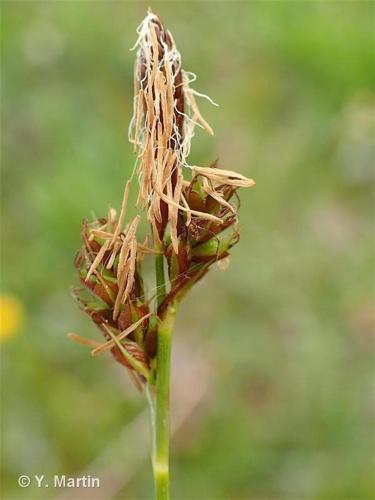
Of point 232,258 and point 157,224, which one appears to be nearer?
point 157,224

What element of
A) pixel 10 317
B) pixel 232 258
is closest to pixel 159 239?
pixel 10 317

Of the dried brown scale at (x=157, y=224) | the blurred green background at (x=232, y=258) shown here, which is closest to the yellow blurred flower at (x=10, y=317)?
the blurred green background at (x=232, y=258)

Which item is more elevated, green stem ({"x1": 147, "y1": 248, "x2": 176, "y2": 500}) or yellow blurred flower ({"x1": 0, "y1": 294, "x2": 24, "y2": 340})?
yellow blurred flower ({"x1": 0, "y1": 294, "x2": 24, "y2": 340})

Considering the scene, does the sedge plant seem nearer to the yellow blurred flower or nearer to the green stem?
the green stem

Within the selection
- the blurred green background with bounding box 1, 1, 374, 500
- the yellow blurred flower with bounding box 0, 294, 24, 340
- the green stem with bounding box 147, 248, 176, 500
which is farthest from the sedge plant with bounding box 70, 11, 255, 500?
the yellow blurred flower with bounding box 0, 294, 24, 340

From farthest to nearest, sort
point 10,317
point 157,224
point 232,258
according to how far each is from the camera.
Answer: point 232,258 < point 10,317 < point 157,224

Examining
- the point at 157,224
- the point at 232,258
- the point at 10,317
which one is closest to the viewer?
the point at 157,224

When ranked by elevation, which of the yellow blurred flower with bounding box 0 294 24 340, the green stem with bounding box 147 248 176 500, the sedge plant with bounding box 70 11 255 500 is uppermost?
the yellow blurred flower with bounding box 0 294 24 340

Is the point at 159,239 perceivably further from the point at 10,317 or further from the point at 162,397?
the point at 10,317
